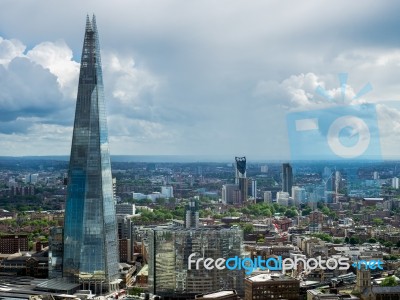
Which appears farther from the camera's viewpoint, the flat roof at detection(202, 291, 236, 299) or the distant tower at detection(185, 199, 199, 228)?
the distant tower at detection(185, 199, 199, 228)

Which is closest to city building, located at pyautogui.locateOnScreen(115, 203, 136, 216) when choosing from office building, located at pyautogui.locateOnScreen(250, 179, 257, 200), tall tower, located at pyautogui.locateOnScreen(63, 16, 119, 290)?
office building, located at pyautogui.locateOnScreen(250, 179, 257, 200)

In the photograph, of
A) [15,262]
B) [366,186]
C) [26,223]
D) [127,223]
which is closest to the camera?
[15,262]

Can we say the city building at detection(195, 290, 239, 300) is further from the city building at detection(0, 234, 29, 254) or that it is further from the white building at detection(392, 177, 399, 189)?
the white building at detection(392, 177, 399, 189)

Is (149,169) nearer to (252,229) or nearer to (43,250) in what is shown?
(252,229)

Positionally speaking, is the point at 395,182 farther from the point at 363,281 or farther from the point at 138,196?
the point at 138,196

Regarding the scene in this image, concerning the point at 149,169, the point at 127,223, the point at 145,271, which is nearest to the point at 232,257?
the point at 145,271

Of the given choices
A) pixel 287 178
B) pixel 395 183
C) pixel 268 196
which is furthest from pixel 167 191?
pixel 395 183
